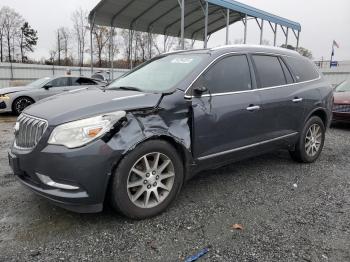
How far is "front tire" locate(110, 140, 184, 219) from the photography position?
2859mm

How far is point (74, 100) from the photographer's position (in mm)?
3211

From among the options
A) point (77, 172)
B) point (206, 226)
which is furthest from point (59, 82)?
point (206, 226)

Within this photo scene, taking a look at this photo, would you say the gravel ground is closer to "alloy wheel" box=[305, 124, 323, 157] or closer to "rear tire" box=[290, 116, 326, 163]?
"rear tire" box=[290, 116, 326, 163]

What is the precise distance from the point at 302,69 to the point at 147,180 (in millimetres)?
3361

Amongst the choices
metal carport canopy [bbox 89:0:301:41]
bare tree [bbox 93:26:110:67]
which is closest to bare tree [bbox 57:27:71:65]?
bare tree [bbox 93:26:110:67]

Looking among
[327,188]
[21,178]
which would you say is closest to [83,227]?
[21,178]

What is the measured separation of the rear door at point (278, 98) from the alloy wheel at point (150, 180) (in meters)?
1.63

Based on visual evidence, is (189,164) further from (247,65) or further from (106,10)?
(106,10)

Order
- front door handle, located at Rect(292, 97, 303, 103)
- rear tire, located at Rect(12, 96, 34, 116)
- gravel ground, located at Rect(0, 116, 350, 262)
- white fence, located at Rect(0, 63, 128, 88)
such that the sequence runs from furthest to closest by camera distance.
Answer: white fence, located at Rect(0, 63, 128, 88), rear tire, located at Rect(12, 96, 34, 116), front door handle, located at Rect(292, 97, 303, 103), gravel ground, located at Rect(0, 116, 350, 262)

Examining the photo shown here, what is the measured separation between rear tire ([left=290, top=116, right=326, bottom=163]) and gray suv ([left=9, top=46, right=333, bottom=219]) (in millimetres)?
285

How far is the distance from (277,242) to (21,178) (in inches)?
A: 96.9

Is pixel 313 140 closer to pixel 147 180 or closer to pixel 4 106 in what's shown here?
pixel 147 180

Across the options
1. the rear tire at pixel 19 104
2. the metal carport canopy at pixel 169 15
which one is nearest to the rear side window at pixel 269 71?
the rear tire at pixel 19 104

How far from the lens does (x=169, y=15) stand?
1880 cm
